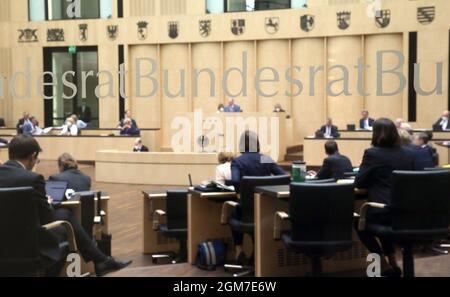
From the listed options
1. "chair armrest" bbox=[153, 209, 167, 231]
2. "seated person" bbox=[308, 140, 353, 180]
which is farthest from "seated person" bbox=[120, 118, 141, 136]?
"seated person" bbox=[308, 140, 353, 180]

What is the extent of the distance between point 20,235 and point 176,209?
2629mm

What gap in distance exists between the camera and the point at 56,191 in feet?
16.2

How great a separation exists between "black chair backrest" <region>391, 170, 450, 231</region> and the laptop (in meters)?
2.53

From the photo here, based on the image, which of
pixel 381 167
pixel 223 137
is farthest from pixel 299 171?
pixel 223 137

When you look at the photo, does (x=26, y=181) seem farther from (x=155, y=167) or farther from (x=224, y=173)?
(x=155, y=167)

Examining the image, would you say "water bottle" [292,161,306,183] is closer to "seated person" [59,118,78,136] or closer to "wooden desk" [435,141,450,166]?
"wooden desk" [435,141,450,166]

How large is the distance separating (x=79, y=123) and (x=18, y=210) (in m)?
16.6

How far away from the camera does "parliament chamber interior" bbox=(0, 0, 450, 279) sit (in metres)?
4.55

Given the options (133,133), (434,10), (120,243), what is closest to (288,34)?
(434,10)

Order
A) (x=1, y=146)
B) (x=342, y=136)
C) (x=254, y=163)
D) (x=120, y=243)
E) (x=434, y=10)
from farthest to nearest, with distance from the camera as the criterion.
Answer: (x=434, y=10), (x=342, y=136), (x=1, y=146), (x=120, y=243), (x=254, y=163)
